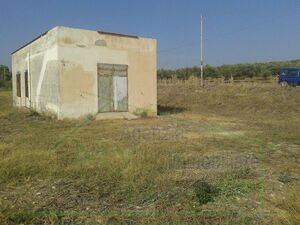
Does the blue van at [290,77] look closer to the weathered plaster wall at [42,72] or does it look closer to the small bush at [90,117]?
the small bush at [90,117]

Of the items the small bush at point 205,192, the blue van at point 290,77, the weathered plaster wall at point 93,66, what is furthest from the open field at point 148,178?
the blue van at point 290,77

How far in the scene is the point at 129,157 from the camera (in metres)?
8.34

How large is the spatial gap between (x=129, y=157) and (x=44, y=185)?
2354mm

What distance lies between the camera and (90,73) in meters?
18.0

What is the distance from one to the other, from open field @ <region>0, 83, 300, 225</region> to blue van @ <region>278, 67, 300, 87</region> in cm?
2464

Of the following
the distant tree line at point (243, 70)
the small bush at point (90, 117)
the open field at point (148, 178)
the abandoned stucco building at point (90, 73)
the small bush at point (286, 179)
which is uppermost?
the distant tree line at point (243, 70)

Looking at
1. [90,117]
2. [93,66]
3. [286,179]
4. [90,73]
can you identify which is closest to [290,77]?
[93,66]

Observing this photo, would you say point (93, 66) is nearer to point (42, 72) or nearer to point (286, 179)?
point (42, 72)

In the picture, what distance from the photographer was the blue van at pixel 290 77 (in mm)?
36138

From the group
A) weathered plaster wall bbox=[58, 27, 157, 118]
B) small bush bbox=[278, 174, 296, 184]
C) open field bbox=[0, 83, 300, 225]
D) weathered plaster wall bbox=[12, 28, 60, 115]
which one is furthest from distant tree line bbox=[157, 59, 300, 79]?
small bush bbox=[278, 174, 296, 184]

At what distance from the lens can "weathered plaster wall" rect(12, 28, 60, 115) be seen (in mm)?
17359

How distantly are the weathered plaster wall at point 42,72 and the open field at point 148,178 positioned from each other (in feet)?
16.0

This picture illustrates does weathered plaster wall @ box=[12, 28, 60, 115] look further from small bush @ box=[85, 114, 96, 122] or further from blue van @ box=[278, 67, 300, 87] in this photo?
blue van @ box=[278, 67, 300, 87]

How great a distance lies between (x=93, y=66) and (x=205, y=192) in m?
13.1
